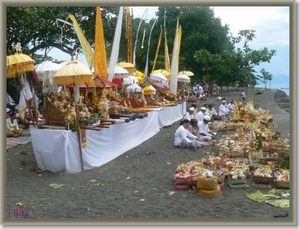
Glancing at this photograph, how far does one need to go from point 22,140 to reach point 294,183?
8.13 m

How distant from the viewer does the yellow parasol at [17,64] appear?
7836 mm

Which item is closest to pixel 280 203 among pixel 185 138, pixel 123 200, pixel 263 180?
pixel 263 180

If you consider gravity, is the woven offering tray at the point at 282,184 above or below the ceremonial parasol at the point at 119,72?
below

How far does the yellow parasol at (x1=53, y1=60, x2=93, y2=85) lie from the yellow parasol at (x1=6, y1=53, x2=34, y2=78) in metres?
0.60

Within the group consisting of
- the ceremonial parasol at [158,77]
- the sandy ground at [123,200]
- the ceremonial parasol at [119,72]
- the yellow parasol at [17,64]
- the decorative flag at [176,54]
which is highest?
the decorative flag at [176,54]

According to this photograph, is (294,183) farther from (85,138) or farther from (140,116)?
(140,116)

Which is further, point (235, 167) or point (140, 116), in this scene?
point (140, 116)

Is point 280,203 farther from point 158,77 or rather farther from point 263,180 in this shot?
point 158,77

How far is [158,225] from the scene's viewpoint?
5.57 metres

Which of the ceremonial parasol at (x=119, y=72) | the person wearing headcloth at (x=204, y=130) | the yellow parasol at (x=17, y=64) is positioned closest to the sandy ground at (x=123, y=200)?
the yellow parasol at (x=17, y=64)

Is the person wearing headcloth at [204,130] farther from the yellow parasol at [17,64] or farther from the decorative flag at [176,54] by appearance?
the decorative flag at [176,54]

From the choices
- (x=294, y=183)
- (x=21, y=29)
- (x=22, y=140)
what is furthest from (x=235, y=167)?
(x=21, y=29)

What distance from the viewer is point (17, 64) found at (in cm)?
795

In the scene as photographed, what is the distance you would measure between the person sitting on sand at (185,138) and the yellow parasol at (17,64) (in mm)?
4324
